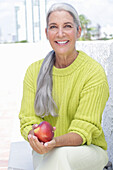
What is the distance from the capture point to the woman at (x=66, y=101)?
2029 mm

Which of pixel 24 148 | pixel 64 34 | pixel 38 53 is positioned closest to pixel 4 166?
pixel 24 148

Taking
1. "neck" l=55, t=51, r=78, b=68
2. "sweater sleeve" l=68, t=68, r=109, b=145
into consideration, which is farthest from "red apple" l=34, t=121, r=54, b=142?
"neck" l=55, t=51, r=78, b=68

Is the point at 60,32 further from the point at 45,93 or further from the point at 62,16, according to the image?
the point at 45,93

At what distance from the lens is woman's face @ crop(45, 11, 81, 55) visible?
2211 mm

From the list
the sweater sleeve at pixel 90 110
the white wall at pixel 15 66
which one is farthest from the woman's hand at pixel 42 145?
the white wall at pixel 15 66

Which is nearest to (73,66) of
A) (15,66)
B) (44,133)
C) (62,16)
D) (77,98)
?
(77,98)

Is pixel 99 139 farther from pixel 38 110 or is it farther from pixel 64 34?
pixel 64 34

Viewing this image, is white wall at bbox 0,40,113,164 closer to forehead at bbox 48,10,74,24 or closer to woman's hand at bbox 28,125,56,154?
forehead at bbox 48,10,74,24

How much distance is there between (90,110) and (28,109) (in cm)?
46

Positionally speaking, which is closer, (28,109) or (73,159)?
(73,159)

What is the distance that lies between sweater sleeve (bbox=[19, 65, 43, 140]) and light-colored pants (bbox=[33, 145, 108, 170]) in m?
0.24

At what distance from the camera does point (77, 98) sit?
2252 mm

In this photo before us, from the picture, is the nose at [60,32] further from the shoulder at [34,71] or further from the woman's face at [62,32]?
the shoulder at [34,71]

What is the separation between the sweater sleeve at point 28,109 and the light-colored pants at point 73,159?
240mm
